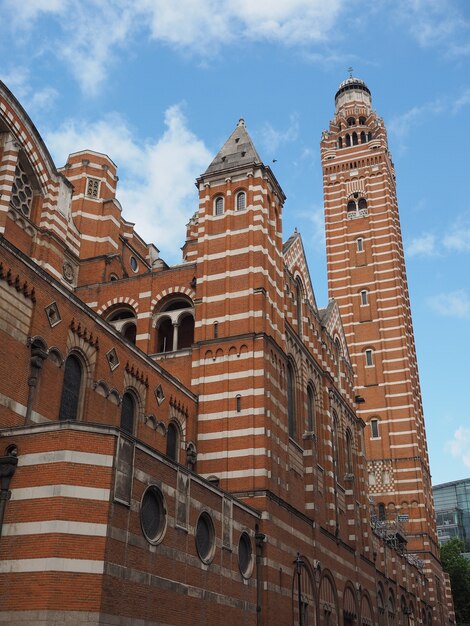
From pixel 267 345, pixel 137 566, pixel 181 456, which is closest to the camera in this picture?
pixel 137 566

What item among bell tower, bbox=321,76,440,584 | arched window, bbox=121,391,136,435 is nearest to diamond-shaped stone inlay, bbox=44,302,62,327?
arched window, bbox=121,391,136,435

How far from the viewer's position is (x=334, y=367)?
4806cm

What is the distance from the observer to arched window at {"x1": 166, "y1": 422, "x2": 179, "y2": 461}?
30.8 meters

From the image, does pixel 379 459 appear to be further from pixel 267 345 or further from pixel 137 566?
pixel 137 566

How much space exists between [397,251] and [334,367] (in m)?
32.7

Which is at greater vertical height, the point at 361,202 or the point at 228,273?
the point at 361,202

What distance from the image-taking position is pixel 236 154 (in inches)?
1526

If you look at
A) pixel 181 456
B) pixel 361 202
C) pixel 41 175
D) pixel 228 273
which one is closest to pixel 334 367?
pixel 228 273

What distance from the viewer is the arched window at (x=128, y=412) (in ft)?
91.6

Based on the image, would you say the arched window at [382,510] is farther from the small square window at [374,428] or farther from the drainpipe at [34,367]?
the drainpipe at [34,367]

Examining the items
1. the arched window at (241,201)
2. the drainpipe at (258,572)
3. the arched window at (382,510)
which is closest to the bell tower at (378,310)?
the arched window at (382,510)

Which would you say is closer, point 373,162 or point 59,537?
point 59,537

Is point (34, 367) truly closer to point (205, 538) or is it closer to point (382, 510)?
point (205, 538)

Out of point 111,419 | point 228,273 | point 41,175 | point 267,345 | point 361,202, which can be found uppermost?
point 361,202
